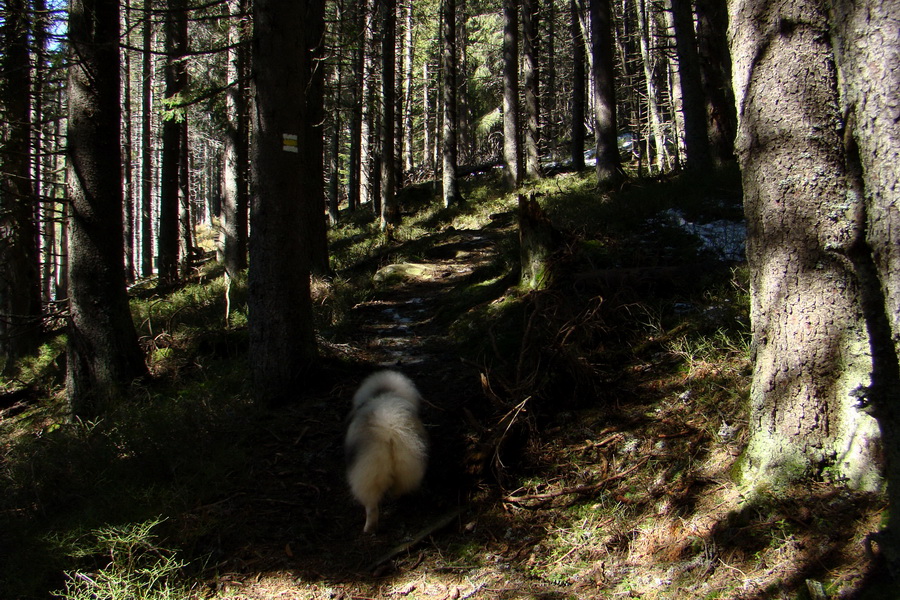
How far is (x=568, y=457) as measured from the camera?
473 centimetres

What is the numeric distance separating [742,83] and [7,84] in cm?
1151

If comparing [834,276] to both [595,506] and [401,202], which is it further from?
[401,202]

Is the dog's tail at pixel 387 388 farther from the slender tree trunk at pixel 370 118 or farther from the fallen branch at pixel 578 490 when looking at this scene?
the slender tree trunk at pixel 370 118

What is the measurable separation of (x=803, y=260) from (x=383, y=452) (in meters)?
3.09

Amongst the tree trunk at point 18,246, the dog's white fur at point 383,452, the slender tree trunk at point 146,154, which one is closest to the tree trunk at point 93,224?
the tree trunk at point 18,246

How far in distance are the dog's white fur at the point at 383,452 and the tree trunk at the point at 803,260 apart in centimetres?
235

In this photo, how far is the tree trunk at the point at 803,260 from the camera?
10.8ft

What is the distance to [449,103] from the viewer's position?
1845 cm

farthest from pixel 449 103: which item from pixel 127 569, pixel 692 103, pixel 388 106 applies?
pixel 127 569

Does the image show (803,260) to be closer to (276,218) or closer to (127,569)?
(127,569)

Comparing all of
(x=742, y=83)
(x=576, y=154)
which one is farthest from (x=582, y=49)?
(x=742, y=83)

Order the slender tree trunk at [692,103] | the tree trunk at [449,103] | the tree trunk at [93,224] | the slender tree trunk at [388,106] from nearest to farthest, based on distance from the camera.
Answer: the tree trunk at [93,224] < the slender tree trunk at [692,103] < the slender tree trunk at [388,106] < the tree trunk at [449,103]

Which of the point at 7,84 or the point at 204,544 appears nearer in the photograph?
the point at 204,544

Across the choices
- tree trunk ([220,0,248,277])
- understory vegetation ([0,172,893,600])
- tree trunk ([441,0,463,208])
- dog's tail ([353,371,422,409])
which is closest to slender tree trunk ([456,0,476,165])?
tree trunk ([441,0,463,208])
